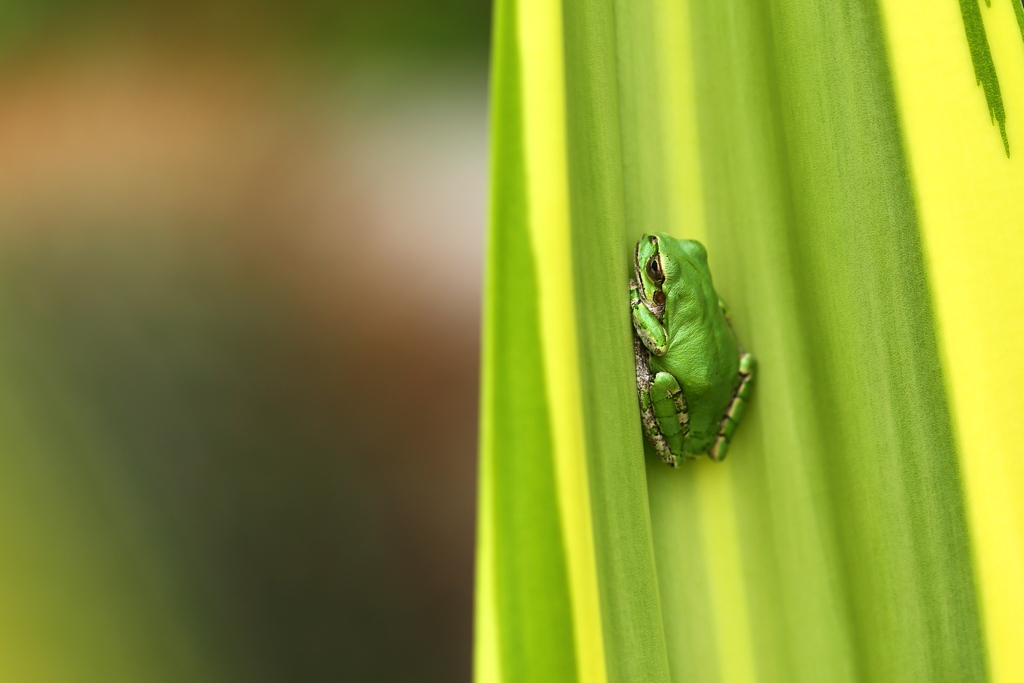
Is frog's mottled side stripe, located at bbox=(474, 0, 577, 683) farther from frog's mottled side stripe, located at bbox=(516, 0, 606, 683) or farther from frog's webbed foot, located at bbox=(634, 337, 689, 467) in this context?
frog's webbed foot, located at bbox=(634, 337, 689, 467)

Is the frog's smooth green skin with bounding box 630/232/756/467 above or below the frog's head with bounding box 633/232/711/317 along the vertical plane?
below

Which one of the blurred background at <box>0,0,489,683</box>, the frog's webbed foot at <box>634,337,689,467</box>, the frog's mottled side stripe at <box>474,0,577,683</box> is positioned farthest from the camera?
the blurred background at <box>0,0,489,683</box>

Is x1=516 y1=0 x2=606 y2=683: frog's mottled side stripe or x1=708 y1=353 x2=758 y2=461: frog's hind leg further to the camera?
x1=708 y1=353 x2=758 y2=461: frog's hind leg

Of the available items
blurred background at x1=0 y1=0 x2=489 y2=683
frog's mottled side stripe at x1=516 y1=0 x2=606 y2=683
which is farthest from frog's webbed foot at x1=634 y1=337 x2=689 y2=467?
blurred background at x1=0 y1=0 x2=489 y2=683

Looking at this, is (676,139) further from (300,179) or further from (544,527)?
(300,179)

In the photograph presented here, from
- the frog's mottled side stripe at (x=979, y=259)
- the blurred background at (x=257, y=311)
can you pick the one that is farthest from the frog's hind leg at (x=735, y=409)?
the blurred background at (x=257, y=311)

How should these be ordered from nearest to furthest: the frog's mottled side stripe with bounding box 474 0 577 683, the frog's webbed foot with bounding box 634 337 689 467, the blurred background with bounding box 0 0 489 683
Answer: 1. the frog's mottled side stripe with bounding box 474 0 577 683
2. the frog's webbed foot with bounding box 634 337 689 467
3. the blurred background with bounding box 0 0 489 683

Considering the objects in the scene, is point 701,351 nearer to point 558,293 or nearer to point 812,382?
point 812,382
